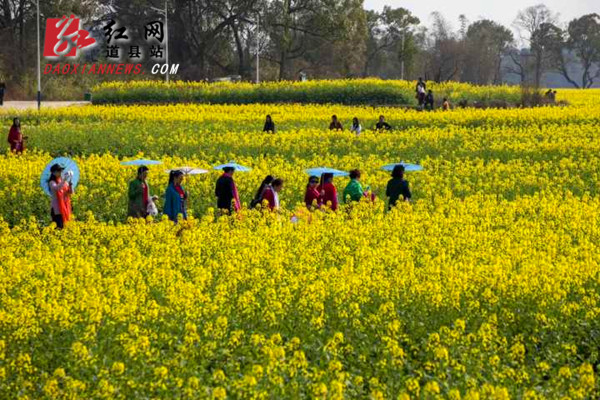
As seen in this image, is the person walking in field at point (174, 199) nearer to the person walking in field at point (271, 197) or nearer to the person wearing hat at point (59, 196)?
the person walking in field at point (271, 197)

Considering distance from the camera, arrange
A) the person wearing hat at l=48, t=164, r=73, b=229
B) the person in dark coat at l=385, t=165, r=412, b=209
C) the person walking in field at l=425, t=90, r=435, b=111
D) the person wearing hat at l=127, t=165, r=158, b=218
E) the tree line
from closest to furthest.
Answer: the person wearing hat at l=48, t=164, r=73, b=229 < the person wearing hat at l=127, t=165, r=158, b=218 < the person in dark coat at l=385, t=165, r=412, b=209 < the person walking in field at l=425, t=90, r=435, b=111 < the tree line

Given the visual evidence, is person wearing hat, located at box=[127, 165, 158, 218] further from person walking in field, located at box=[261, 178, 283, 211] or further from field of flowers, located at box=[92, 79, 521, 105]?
field of flowers, located at box=[92, 79, 521, 105]

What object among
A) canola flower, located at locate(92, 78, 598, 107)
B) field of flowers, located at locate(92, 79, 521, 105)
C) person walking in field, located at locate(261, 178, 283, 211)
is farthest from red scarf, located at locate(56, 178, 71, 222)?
canola flower, located at locate(92, 78, 598, 107)

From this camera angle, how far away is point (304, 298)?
10.7 metres

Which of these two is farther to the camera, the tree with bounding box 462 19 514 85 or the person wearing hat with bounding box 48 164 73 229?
the tree with bounding box 462 19 514 85

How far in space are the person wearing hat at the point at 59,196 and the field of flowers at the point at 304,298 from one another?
27.2 inches

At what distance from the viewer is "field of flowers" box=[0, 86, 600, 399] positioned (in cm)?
876

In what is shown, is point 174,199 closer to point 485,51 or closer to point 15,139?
point 15,139

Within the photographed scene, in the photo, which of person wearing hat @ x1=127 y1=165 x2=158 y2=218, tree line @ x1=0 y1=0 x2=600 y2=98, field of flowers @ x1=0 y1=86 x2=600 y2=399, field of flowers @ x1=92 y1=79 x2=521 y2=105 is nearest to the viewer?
field of flowers @ x1=0 y1=86 x2=600 y2=399

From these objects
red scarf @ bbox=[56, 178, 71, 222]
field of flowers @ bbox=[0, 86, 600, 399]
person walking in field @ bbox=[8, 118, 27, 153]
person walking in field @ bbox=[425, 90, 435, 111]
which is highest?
person walking in field @ bbox=[425, 90, 435, 111]

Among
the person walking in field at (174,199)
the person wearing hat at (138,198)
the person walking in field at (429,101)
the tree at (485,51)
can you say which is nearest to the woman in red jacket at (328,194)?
the person walking in field at (174,199)

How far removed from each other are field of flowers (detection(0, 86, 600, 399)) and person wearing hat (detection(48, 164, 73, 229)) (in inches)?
27.2

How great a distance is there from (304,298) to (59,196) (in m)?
6.83

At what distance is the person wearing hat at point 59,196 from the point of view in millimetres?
16406
